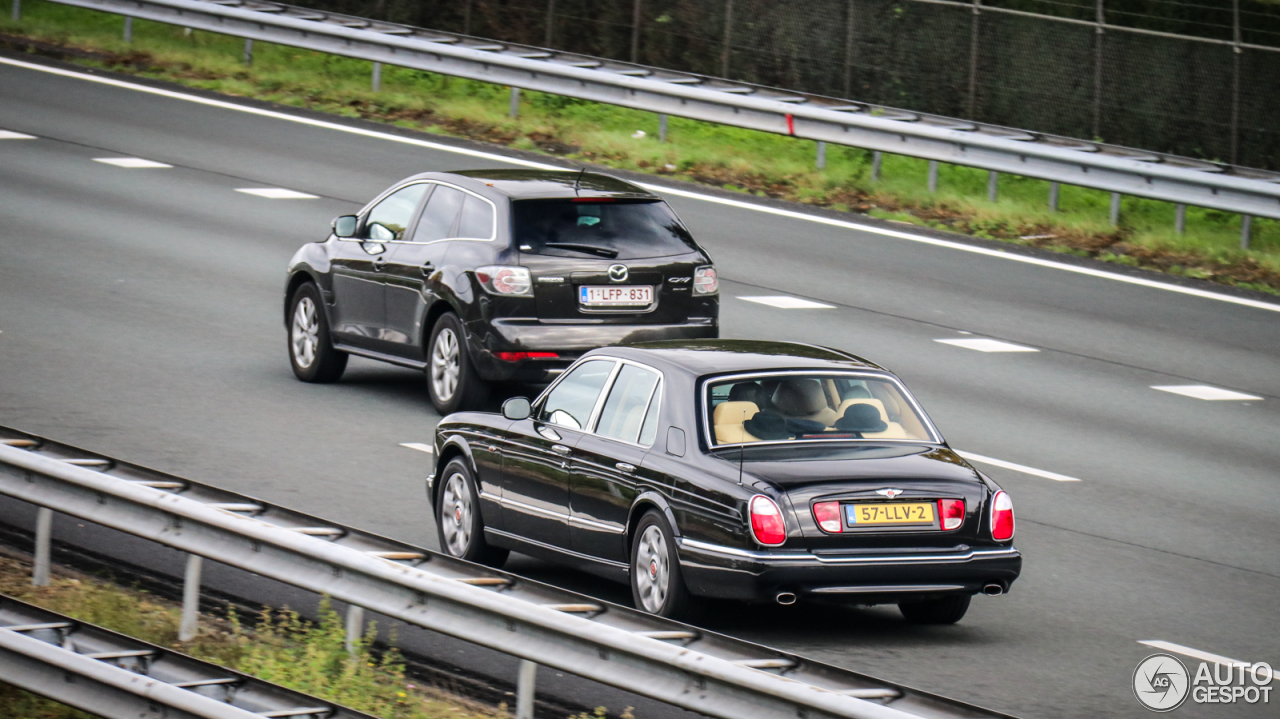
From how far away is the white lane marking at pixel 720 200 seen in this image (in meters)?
20.0

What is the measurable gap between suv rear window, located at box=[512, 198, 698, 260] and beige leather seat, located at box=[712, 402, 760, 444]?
4608mm

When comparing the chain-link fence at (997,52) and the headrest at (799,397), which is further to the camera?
the chain-link fence at (997,52)

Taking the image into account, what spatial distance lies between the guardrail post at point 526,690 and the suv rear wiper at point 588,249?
6988 millimetres

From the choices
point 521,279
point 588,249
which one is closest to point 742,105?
point 588,249

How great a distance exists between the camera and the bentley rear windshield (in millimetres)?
9484

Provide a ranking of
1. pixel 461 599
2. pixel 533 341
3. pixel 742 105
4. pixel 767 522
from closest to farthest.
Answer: pixel 461 599 < pixel 767 522 < pixel 533 341 < pixel 742 105

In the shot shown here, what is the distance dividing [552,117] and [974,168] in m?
6.14

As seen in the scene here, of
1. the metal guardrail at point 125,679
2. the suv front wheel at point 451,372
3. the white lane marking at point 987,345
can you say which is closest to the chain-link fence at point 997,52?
the white lane marking at point 987,345

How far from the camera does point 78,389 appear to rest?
47.5 ft

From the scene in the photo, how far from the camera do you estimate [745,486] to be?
893 centimetres

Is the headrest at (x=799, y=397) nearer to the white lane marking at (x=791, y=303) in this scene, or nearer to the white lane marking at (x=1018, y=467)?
the white lane marking at (x=1018, y=467)

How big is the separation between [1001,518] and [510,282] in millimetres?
5438

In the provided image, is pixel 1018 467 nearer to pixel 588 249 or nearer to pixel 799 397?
pixel 588 249

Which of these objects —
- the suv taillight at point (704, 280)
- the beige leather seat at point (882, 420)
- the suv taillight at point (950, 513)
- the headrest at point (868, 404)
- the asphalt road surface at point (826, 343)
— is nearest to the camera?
the suv taillight at point (950, 513)
